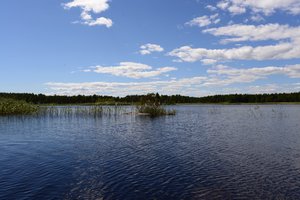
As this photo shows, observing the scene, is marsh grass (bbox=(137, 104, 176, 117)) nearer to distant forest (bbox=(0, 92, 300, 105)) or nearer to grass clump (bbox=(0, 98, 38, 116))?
grass clump (bbox=(0, 98, 38, 116))

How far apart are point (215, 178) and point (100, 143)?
1227 centimetres

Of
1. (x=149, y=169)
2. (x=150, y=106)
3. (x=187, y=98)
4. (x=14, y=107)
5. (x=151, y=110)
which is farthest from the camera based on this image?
(x=187, y=98)

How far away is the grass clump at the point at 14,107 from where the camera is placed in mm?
54200

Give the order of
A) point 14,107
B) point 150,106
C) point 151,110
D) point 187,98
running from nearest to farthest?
point 14,107, point 150,106, point 151,110, point 187,98

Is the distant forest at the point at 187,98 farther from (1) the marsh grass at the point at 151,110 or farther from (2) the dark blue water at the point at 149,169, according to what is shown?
(2) the dark blue water at the point at 149,169

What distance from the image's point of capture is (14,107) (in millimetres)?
55125

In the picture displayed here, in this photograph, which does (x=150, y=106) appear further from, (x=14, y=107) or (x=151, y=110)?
(x=14, y=107)

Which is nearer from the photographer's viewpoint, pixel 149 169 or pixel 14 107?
pixel 149 169

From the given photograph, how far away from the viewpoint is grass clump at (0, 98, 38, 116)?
54.2m

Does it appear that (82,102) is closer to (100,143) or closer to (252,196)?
(100,143)

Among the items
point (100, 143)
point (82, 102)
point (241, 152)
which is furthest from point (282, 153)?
point (82, 102)

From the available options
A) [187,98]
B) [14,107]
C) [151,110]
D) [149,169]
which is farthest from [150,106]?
[187,98]

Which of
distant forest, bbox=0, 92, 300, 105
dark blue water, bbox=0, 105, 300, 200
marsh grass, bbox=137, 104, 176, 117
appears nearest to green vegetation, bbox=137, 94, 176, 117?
marsh grass, bbox=137, 104, 176, 117

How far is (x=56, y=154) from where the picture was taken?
64.7ft
